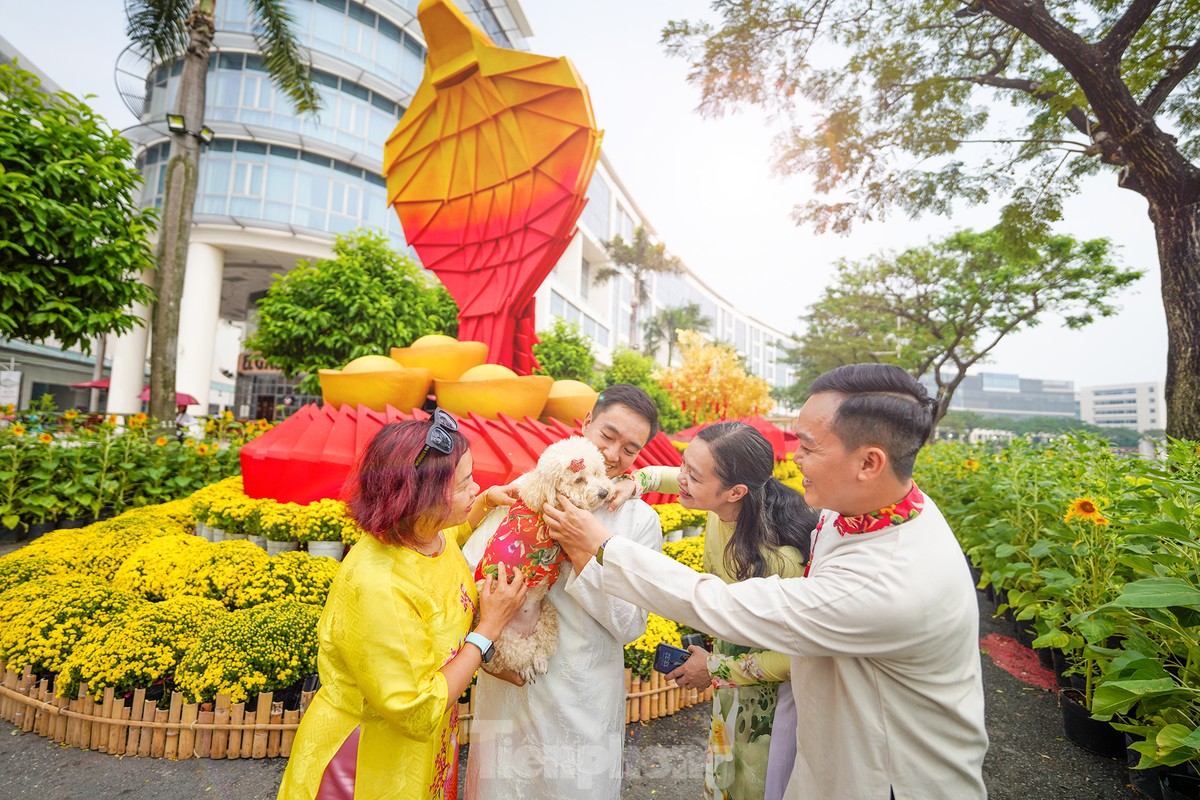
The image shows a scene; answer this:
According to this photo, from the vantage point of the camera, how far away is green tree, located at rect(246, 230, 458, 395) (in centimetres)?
1287

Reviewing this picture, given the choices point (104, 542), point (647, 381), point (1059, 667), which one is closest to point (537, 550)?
point (1059, 667)

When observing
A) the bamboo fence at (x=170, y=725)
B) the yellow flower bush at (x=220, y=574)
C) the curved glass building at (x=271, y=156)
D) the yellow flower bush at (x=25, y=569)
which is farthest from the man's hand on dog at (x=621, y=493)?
the curved glass building at (x=271, y=156)

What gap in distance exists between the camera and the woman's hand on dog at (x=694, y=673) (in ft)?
6.59

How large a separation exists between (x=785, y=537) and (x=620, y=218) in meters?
42.0

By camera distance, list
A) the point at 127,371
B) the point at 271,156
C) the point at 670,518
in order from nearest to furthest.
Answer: the point at 670,518 → the point at 127,371 → the point at 271,156

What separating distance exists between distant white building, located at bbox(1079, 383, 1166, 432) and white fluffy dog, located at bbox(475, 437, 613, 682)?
107 m

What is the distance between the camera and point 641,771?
9.89ft

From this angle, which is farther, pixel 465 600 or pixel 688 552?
pixel 688 552

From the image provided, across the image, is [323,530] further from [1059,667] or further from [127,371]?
[127,371]

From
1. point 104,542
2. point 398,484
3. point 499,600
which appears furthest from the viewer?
point 104,542

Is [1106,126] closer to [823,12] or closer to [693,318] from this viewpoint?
[823,12]

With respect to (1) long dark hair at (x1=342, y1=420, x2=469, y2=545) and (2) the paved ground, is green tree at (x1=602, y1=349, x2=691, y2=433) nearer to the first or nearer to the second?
(2) the paved ground

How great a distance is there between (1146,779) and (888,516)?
285 cm

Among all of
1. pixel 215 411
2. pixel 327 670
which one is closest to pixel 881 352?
pixel 327 670
